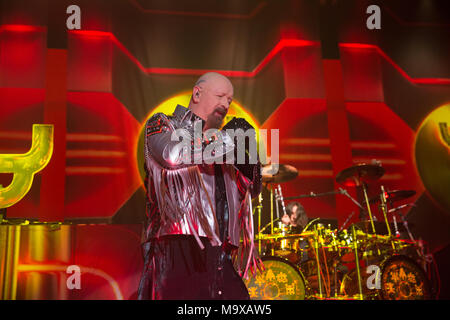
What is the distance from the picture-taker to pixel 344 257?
3729mm

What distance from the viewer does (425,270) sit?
11.9 ft

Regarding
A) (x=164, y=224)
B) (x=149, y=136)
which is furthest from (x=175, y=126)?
(x=164, y=224)

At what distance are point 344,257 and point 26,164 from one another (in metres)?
2.83

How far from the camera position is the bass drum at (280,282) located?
3291 mm

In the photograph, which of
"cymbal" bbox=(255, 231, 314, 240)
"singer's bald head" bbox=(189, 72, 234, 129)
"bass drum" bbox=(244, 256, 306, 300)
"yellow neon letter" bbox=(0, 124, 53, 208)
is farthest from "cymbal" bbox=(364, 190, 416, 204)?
"yellow neon letter" bbox=(0, 124, 53, 208)

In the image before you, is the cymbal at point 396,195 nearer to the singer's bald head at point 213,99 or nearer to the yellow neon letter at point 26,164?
the singer's bald head at point 213,99

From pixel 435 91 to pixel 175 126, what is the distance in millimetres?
3341

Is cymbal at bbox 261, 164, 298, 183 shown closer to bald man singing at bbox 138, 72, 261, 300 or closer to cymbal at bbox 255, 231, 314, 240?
cymbal at bbox 255, 231, 314, 240

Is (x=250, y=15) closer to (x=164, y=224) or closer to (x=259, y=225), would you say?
(x=259, y=225)

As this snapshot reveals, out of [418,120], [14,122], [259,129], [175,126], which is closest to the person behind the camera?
[175,126]

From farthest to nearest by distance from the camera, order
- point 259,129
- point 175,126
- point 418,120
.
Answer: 1. point 418,120
2. point 259,129
3. point 175,126

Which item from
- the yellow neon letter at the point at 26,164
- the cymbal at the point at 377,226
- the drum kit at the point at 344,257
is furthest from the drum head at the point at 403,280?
the yellow neon letter at the point at 26,164

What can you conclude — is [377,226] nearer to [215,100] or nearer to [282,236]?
[282,236]

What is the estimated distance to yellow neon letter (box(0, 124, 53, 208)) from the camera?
325 cm
